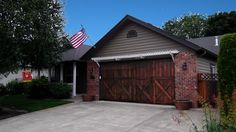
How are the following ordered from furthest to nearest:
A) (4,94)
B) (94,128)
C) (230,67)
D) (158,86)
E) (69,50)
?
(4,94) < (69,50) < (158,86) < (94,128) < (230,67)

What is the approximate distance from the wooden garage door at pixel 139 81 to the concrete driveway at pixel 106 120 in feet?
3.43

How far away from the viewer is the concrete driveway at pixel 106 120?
401 inches

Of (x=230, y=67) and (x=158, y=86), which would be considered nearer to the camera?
(x=230, y=67)

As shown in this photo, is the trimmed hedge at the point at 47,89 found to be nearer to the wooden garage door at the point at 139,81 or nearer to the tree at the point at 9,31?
the wooden garage door at the point at 139,81

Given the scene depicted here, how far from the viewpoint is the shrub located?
21016 millimetres

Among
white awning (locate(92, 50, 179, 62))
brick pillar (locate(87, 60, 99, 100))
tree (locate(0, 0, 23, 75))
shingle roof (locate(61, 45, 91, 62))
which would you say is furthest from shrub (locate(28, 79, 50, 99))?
tree (locate(0, 0, 23, 75))

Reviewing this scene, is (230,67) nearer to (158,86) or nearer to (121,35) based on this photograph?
(158,86)

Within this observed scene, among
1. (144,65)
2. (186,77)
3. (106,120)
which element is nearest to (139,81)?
(144,65)

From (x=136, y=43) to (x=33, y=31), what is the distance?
564 centimetres

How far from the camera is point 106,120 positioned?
38.1 ft

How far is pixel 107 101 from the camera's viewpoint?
17328 mm

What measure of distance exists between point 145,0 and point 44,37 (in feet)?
24.3

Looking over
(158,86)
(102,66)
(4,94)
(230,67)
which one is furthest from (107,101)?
(4,94)

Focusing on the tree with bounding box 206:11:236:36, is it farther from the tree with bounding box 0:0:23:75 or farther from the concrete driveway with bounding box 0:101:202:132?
the tree with bounding box 0:0:23:75
